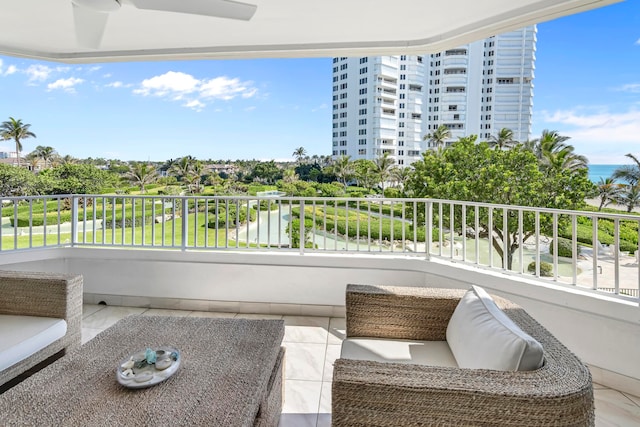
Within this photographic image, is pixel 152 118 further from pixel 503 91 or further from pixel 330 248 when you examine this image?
pixel 330 248

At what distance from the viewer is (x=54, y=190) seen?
1023 cm

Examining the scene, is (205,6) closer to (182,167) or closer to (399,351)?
(399,351)

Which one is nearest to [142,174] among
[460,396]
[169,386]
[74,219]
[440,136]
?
[74,219]

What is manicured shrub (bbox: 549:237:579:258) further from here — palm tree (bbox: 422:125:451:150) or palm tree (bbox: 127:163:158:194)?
palm tree (bbox: 127:163:158:194)

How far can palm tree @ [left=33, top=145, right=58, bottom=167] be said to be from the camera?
1178 centimetres

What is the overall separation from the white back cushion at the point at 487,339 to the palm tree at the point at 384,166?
17006mm

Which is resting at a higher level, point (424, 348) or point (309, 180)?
point (309, 180)

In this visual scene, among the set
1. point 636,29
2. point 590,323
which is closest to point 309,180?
point 590,323

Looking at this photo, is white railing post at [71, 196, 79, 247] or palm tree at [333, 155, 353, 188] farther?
palm tree at [333, 155, 353, 188]

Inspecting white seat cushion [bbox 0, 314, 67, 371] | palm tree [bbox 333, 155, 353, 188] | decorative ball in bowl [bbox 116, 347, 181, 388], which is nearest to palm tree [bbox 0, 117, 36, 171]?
palm tree [bbox 333, 155, 353, 188]

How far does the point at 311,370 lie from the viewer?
8.27 feet

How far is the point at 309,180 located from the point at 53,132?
11.4m

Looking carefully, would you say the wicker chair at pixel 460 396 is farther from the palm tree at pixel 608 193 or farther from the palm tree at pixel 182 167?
the palm tree at pixel 608 193

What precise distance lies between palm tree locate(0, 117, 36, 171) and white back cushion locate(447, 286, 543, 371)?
1317 centimetres
